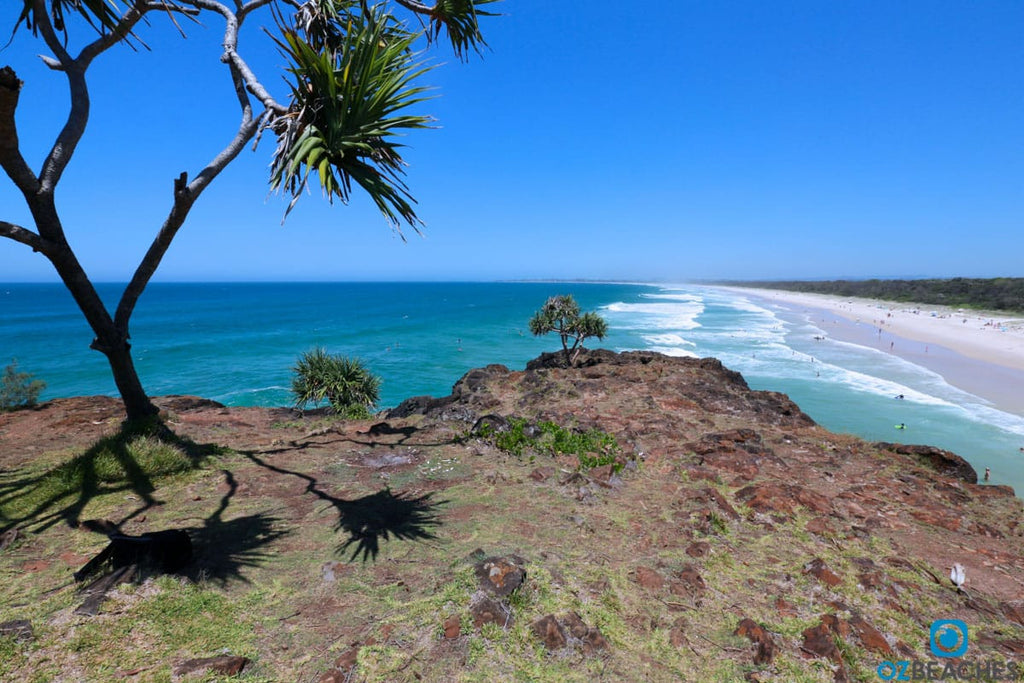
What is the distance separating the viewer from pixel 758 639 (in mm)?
4176

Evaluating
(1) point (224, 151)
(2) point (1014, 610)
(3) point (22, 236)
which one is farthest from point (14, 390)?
(2) point (1014, 610)

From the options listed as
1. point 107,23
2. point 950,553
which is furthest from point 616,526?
point 107,23

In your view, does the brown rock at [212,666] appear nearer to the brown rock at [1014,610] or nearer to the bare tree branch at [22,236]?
the bare tree branch at [22,236]

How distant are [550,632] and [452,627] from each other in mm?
885

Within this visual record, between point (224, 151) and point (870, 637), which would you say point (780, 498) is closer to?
point (870, 637)

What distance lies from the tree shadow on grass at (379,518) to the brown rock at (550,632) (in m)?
1.90

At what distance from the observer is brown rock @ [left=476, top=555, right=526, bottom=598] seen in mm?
4414

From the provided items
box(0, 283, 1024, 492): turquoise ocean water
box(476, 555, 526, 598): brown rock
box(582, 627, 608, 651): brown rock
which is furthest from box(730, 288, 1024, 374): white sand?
box(476, 555, 526, 598): brown rock

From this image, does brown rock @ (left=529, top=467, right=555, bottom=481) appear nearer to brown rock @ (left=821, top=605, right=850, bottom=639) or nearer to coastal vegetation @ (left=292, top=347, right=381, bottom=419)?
brown rock @ (left=821, top=605, right=850, bottom=639)

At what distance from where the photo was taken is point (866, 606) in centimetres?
470

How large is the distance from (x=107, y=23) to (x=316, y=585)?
744 centimetres

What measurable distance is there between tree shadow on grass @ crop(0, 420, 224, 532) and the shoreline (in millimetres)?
34642

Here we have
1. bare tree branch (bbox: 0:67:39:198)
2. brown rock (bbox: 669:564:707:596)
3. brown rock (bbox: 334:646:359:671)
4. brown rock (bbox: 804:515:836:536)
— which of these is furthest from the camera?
brown rock (bbox: 804:515:836:536)

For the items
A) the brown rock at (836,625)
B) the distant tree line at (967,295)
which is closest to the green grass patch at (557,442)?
the brown rock at (836,625)
